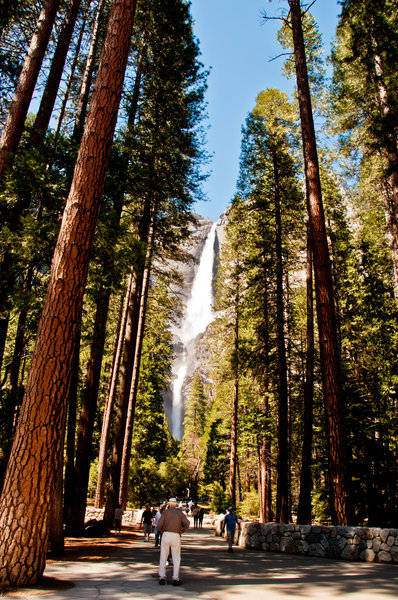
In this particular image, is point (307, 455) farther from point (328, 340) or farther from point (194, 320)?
point (194, 320)

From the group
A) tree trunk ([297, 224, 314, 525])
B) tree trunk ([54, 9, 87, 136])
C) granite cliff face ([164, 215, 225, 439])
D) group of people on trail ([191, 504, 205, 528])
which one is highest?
granite cliff face ([164, 215, 225, 439])

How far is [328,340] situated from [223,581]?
4.30 meters

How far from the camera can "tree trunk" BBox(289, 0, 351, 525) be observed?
664 centimetres

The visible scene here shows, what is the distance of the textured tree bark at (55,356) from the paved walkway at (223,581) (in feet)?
1.48

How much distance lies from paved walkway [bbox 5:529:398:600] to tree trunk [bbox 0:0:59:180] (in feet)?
23.3

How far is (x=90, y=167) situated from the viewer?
4.79 meters

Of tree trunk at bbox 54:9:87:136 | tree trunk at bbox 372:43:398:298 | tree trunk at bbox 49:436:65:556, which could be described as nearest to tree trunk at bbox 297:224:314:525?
tree trunk at bbox 372:43:398:298

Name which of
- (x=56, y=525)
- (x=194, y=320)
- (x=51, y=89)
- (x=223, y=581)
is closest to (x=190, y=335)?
(x=194, y=320)

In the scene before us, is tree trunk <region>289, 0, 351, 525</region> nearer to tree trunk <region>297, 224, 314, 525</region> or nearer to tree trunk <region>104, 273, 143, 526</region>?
tree trunk <region>297, 224, 314, 525</region>

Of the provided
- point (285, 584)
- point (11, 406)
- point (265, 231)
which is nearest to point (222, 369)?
point (265, 231)

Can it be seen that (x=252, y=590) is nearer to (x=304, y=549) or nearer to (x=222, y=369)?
(x=304, y=549)

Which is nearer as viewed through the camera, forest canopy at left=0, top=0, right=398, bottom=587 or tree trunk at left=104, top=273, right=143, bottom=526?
forest canopy at left=0, top=0, right=398, bottom=587

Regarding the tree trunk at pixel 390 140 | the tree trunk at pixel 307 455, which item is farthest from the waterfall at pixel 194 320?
the tree trunk at pixel 307 455

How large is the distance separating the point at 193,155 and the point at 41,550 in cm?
1213
